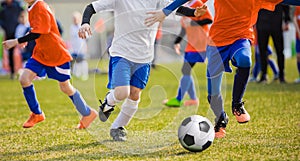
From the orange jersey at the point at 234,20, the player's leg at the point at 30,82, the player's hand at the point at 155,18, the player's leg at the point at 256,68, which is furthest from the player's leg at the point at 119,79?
the player's leg at the point at 256,68

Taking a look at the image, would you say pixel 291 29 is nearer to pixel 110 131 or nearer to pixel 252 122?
pixel 252 122

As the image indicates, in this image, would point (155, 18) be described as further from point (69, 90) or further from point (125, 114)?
point (69, 90)

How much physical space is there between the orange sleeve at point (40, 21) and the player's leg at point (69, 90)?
531 mm

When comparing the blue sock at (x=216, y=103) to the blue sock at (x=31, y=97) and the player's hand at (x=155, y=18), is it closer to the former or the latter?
the player's hand at (x=155, y=18)

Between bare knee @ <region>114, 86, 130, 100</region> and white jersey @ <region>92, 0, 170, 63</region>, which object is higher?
white jersey @ <region>92, 0, 170, 63</region>

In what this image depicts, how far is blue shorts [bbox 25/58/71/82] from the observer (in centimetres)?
671

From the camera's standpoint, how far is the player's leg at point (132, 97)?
5777mm

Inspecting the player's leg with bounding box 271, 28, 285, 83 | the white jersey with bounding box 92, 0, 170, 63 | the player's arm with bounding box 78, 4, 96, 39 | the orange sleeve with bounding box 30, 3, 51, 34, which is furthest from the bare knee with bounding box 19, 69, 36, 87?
the player's leg with bounding box 271, 28, 285, 83

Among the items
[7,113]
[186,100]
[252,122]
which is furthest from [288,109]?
[7,113]

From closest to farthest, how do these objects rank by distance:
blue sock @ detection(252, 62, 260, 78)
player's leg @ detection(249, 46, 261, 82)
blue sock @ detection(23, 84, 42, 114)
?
blue sock @ detection(23, 84, 42, 114)
player's leg @ detection(249, 46, 261, 82)
blue sock @ detection(252, 62, 260, 78)

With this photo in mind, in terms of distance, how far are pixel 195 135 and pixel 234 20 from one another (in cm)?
141

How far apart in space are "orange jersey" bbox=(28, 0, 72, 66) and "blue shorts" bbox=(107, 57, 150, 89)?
3.77ft

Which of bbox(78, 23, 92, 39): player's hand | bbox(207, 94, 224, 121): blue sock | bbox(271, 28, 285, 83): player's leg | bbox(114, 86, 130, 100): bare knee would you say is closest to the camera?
bbox(78, 23, 92, 39): player's hand

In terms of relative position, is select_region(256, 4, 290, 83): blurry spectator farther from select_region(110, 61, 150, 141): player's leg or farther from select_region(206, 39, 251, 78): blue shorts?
select_region(110, 61, 150, 141): player's leg
